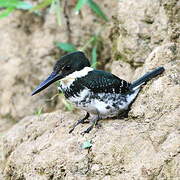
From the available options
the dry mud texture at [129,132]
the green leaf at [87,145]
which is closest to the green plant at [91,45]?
the dry mud texture at [129,132]

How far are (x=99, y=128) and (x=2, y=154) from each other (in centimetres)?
103

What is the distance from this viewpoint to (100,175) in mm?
3594

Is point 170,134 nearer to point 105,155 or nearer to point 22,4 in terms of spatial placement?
point 105,155

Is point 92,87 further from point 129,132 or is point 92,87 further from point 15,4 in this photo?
point 15,4

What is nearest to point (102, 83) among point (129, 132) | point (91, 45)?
point (129, 132)

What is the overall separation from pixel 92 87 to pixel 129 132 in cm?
62

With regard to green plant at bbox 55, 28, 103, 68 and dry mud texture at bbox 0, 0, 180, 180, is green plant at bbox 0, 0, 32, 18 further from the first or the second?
dry mud texture at bbox 0, 0, 180, 180

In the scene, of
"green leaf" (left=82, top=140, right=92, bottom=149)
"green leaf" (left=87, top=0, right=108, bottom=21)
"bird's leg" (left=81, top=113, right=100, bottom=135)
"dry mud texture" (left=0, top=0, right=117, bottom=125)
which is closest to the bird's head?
"bird's leg" (left=81, top=113, right=100, bottom=135)

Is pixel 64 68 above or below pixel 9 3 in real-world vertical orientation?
above

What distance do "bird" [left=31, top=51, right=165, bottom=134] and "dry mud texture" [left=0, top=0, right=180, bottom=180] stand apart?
10 centimetres

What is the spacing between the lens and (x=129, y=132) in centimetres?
377

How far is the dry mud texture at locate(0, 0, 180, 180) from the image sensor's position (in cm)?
349

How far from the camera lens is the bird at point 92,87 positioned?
4.20m

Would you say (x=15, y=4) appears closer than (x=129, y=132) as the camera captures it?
No
